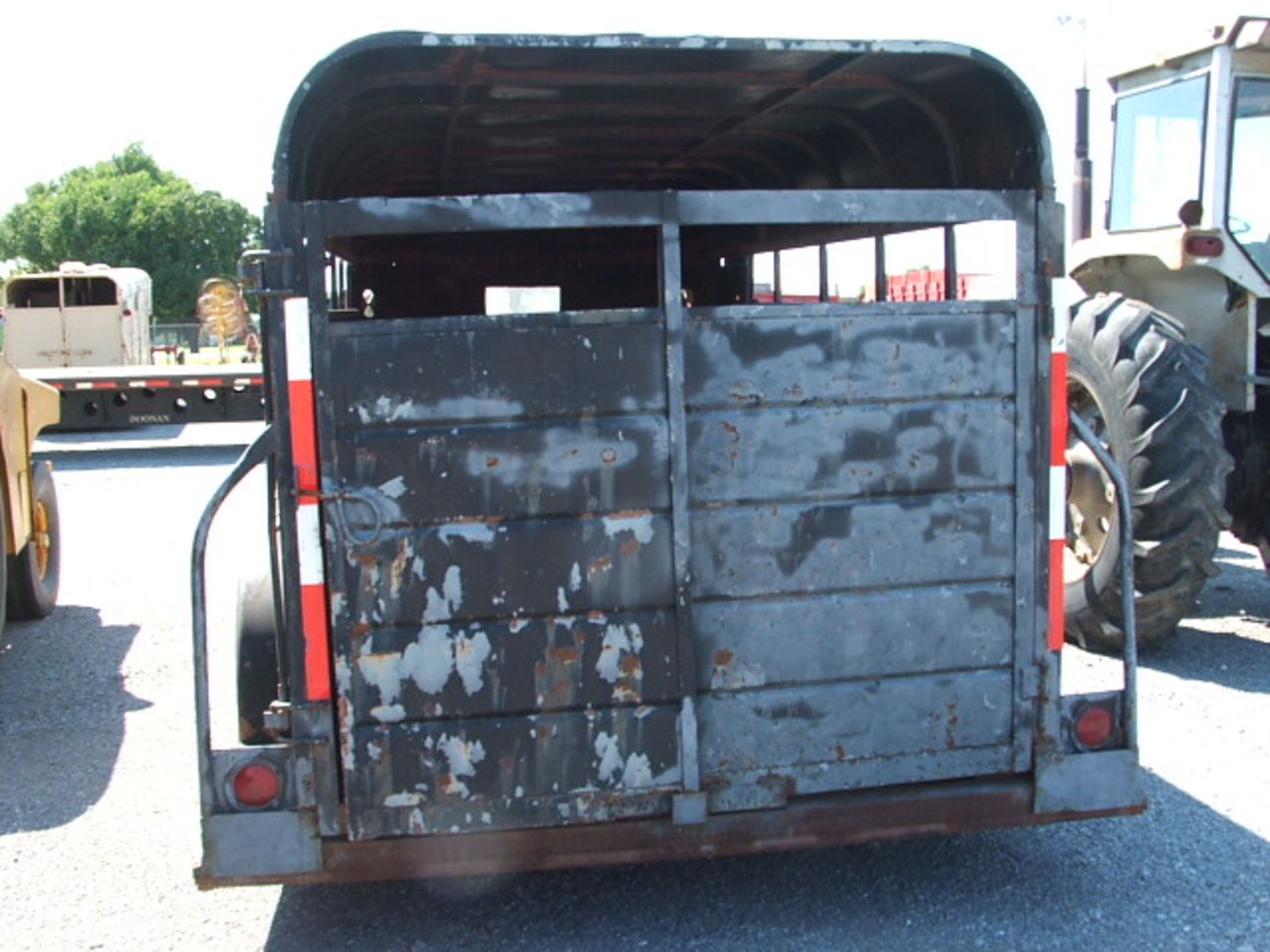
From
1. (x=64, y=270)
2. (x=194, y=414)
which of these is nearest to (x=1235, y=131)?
(x=194, y=414)

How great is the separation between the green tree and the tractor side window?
204 feet

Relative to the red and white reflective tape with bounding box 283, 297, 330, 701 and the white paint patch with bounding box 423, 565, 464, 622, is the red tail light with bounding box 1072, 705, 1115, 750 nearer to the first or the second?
the white paint patch with bounding box 423, 565, 464, 622

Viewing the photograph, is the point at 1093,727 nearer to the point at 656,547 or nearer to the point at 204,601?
the point at 656,547

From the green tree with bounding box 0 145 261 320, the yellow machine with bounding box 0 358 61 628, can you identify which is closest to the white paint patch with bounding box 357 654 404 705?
the yellow machine with bounding box 0 358 61 628

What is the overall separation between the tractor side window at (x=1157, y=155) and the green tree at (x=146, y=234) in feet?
204

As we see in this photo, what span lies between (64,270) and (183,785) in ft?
61.0

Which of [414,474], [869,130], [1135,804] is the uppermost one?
[869,130]

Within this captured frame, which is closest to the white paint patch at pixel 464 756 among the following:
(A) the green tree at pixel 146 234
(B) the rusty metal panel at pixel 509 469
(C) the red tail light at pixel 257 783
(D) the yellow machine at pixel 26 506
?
(C) the red tail light at pixel 257 783

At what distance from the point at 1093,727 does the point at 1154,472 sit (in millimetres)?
2576

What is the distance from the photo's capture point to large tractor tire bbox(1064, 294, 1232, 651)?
5910 mm

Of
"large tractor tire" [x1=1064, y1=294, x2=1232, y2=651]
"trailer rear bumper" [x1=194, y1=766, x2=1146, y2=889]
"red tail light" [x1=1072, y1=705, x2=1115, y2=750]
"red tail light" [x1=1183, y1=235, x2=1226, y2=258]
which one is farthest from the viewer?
"red tail light" [x1=1183, y1=235, x2=1226, y2=258]

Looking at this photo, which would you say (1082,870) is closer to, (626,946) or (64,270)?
(626,946)

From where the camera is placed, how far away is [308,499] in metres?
3.27

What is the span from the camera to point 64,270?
2133 cm
